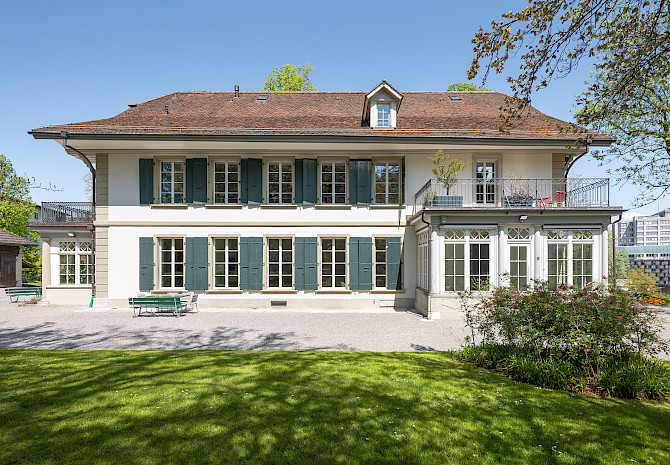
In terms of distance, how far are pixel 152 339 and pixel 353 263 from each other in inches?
299

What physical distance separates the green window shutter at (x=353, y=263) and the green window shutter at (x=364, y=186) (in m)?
1.56

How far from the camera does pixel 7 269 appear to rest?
84.2ft

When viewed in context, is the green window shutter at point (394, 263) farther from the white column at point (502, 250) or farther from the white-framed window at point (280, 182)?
the white-framed window at point (280, 182)

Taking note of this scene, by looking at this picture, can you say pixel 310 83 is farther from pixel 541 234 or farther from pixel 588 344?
pixel 588 344

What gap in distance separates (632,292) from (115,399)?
26.8 feet

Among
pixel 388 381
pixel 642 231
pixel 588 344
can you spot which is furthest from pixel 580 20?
pixel 642 231

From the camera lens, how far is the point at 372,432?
A: 383 cm

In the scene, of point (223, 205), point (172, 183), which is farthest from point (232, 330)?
point (172, 183)

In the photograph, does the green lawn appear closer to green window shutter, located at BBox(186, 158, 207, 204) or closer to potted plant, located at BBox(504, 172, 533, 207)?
green window shutter, located at BBox(186, 158, 207, 204)

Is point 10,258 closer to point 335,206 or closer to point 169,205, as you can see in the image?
point 169,205

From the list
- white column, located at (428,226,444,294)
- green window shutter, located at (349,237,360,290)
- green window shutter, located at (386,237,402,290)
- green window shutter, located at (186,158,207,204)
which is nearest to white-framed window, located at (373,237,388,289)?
green window shutter, located at (386,237,402,290)

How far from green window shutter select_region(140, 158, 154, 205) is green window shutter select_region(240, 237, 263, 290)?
407 centimetres

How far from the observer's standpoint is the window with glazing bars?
48.0 feet

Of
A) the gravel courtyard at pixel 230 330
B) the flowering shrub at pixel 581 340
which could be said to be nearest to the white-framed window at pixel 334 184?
the gravel courtyard at pixel 230 330
